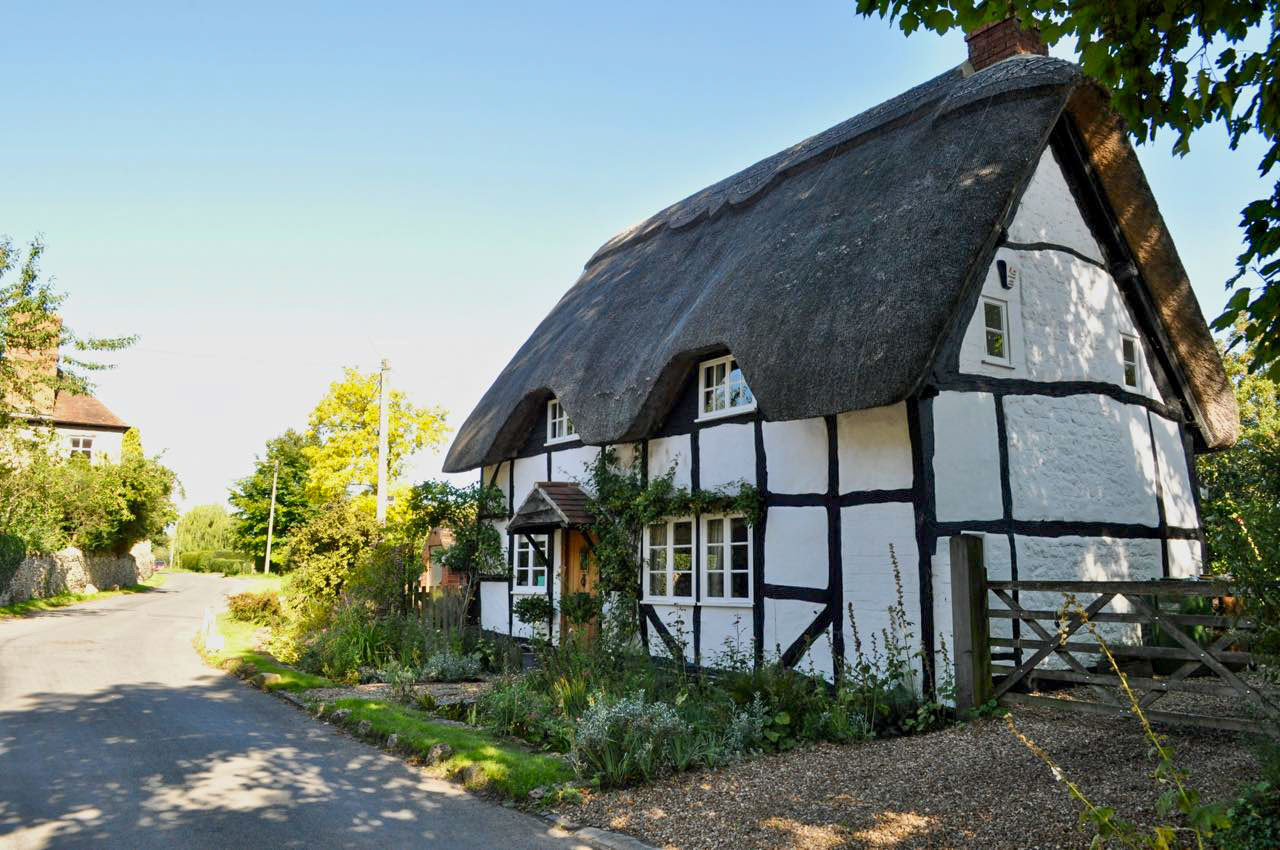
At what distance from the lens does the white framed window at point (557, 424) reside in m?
13.9

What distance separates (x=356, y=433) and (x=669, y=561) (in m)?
20.8

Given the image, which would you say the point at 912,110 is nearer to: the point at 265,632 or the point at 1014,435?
the point at 1014,435

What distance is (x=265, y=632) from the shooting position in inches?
704

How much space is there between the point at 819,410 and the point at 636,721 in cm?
348

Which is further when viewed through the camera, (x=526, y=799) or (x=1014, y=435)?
(x=1014, y=435)

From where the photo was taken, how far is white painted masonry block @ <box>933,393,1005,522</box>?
8.46 m

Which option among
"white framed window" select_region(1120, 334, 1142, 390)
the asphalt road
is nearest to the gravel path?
the asphalt road

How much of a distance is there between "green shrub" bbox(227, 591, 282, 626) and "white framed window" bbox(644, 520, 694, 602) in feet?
35.4

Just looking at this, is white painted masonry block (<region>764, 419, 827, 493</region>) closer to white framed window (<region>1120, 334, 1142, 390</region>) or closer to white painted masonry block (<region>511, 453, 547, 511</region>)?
white framed window (<region>1120, 334, 1142, 390</region>)

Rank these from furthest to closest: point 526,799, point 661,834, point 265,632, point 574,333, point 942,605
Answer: point 265,632 < point 574,333 < point 942,605 < point 526,799 < point 661,834

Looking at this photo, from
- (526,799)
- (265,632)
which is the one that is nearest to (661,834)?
(526,799)

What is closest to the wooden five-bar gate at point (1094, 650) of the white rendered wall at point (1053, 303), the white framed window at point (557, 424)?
the white rendered wall at point (1053, 303)

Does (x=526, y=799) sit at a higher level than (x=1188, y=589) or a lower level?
lower

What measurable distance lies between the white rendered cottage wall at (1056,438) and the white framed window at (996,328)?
0.06m
